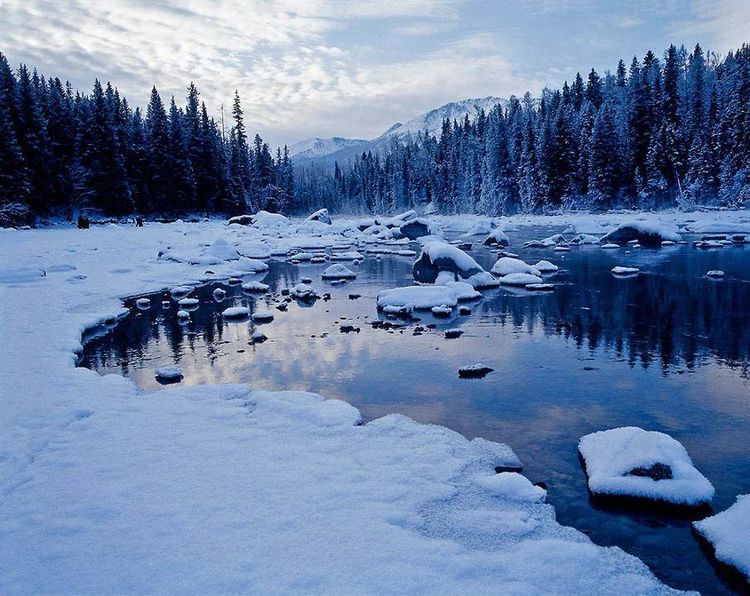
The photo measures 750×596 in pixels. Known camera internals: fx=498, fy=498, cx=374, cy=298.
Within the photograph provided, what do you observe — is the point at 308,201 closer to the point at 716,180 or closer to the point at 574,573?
the point at 716,180

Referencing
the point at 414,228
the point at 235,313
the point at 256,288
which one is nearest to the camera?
the point at 235,313

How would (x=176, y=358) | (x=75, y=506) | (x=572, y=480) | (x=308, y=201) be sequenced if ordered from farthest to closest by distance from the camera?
(x=308, y=201), (x=176, y=358), (x=572, y=480), (x=75, y=506)

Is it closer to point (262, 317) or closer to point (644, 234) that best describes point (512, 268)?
point (262, 317)

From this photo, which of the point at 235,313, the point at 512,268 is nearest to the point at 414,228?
the point at 512,268

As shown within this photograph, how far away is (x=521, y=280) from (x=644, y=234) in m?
18.2

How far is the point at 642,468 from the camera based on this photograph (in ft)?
16.7

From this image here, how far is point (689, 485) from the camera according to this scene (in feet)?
15.9

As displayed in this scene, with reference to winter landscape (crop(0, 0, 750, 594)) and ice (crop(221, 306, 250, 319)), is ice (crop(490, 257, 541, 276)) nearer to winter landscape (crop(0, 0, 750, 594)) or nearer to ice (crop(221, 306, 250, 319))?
winter landscape (crop(0, 0, 750, 594))

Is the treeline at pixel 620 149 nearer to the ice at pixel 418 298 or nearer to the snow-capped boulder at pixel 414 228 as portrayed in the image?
the snow-capped boulder at pixel 414 228

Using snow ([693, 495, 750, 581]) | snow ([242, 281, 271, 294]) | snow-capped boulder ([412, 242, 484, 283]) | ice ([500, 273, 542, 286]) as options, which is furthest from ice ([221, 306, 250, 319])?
snow ([693, 495, 750, 581])

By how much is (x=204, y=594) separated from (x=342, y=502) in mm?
1479

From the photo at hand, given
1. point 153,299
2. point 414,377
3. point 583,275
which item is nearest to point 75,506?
point 414,377

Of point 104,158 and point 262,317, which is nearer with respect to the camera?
point 262,317

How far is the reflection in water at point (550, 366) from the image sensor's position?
5.23 m
